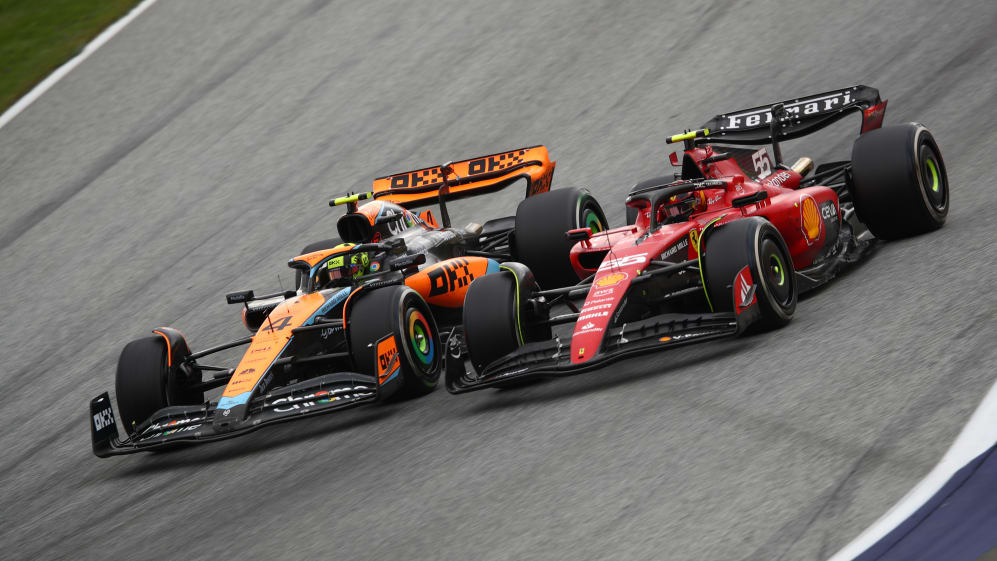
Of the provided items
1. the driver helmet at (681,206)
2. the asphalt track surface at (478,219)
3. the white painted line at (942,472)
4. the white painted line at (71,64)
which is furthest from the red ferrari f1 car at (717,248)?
the white painted line at (71,64)

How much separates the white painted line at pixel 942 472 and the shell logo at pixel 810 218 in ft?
10.6

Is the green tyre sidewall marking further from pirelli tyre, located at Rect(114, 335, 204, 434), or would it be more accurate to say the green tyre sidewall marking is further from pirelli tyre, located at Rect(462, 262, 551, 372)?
pirelli tyre, located at Rect(114, 335, 204, 434)

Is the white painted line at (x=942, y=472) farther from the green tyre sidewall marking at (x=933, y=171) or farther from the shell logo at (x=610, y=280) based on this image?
the green tyre sidewall marking at (x=933, y=171)

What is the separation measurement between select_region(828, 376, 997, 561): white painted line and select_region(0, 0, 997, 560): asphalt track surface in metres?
0.07

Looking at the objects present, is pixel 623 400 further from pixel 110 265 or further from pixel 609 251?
pixel 110 265

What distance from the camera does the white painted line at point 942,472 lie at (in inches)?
183

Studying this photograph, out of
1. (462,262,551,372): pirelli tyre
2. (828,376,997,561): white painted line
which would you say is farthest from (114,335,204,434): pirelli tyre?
(828,376,997,561): white painted line

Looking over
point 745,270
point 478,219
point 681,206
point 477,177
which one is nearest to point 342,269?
point 477,177

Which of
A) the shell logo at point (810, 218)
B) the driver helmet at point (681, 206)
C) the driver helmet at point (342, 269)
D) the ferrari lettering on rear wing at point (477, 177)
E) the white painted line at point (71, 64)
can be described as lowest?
the shell logo at point (810, 218)

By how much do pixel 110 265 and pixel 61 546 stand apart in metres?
7.88

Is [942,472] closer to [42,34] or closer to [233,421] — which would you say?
[233,421]

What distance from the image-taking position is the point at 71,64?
2005cm

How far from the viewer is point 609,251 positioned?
28.7 feet

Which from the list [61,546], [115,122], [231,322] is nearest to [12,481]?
[61,546]
